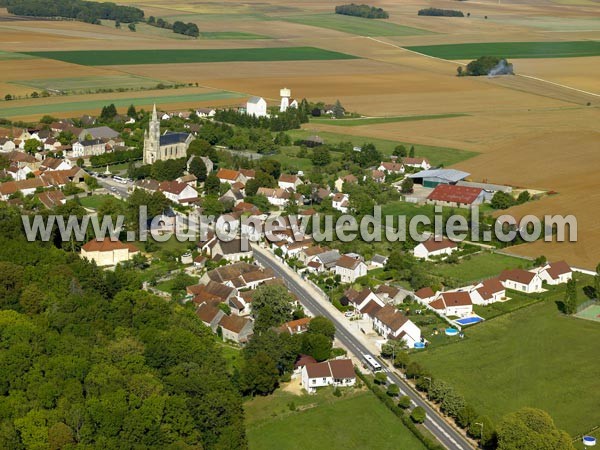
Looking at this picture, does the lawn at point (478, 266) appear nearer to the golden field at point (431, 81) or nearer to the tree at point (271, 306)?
the golden field at point (431, 81)

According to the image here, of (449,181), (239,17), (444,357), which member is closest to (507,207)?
(449,181)

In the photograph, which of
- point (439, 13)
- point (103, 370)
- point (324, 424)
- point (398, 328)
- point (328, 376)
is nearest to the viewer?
point (103, 370)

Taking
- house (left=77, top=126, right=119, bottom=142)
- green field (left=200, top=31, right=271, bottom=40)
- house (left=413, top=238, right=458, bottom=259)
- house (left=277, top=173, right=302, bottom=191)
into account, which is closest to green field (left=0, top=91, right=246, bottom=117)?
house (left=77, top=126, right=119, bottom=142)

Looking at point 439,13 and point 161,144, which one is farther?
point 439,13

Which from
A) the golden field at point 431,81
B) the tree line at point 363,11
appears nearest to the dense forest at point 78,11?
the golden field at point 431,81

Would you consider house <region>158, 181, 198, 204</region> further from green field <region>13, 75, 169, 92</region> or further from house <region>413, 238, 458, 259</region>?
green field <region>13, 75, 169, 92</region>

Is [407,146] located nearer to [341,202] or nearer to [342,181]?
[342,181]

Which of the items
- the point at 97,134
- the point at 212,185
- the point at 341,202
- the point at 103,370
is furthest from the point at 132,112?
the point at 103,370
